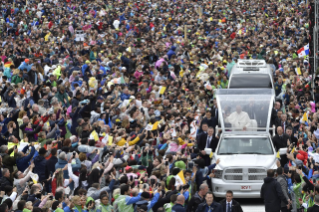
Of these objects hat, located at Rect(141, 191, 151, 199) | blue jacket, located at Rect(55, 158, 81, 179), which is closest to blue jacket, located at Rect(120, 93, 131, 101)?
blue jacket, located at Rect(55, 158, 81, 179)

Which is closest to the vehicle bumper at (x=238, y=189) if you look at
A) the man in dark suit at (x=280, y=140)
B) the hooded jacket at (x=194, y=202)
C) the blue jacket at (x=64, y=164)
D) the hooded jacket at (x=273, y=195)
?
the hooded jacket at (x=273, y=195)

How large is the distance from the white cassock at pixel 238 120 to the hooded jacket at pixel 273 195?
199 inches

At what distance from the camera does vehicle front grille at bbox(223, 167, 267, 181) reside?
15.4m

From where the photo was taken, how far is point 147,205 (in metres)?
11.6

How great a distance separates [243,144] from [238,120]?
81.6 inches

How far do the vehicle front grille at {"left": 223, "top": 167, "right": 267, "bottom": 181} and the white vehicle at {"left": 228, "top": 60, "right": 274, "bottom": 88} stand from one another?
28.7ft

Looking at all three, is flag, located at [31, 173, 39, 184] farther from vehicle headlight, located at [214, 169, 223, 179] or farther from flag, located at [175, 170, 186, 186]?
vehicle headlight, located at [214, 169, 223, 179]

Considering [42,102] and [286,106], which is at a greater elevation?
[42,102]

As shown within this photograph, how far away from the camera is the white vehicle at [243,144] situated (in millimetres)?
15359

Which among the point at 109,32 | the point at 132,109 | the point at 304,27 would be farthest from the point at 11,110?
the point at 304,27

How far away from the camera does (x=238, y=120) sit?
60.8 ft

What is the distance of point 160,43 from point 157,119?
11.6 metres

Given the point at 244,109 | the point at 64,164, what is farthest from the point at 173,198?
the point at 244,109

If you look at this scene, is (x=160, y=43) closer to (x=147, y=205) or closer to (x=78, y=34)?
(x=78, y=34)
